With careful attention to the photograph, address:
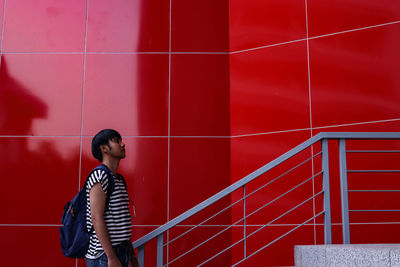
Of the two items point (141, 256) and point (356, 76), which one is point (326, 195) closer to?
point (141, 256)

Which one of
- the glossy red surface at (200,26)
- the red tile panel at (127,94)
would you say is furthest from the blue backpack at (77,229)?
the glossy red surface at (200,26)

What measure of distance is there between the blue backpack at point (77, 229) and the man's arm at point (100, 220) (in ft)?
0.21

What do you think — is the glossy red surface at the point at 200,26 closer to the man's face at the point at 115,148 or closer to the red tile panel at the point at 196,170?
the red tile panel at the point at 196,170

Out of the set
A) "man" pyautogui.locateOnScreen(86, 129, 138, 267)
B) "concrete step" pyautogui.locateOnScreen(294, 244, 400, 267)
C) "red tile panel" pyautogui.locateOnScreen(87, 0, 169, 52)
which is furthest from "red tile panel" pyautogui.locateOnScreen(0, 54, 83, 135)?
"concrete step" pyautogui.locateOnScreen(294, 244, 400, 267)

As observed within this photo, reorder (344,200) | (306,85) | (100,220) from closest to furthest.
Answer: (100,220) → (344,200) → (306,85)

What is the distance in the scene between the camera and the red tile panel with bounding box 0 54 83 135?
13.9ft

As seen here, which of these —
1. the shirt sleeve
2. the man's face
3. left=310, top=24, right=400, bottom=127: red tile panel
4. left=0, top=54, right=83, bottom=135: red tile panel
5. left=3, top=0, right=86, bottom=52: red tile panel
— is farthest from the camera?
left=3, top=0, right=86, bottom=52: red tile panel

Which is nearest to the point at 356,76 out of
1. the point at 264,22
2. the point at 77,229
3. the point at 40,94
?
the point at 264,22

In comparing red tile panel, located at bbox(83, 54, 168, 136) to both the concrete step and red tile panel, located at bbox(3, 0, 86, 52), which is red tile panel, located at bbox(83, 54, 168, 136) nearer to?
red tile panel, located at bbox(3, 0, 86, 52)

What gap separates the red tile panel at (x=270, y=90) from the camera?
401 centimetres

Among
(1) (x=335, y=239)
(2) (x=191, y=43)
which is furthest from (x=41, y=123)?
(1) (x=335, y=239)

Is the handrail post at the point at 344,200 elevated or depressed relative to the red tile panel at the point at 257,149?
depressed

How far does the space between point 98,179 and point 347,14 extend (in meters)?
2.83

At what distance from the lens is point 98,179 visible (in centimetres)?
211
